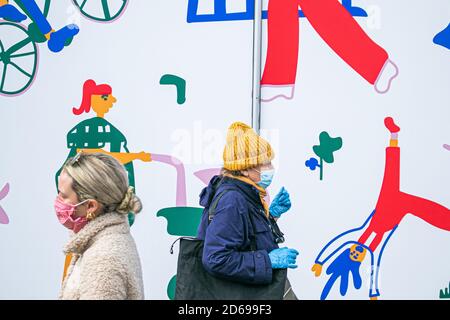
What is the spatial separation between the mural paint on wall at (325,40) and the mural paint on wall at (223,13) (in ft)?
0.11

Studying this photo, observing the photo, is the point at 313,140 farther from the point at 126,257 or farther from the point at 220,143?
the point at 126,257

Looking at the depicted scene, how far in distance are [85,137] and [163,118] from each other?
527mm

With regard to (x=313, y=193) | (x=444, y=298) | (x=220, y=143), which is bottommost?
(x=444, y=298)

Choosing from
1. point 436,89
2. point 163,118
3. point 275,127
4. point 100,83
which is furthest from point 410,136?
point 100,83

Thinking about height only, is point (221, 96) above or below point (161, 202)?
above

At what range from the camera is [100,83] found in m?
3.91

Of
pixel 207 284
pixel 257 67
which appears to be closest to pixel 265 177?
pixel 207 284

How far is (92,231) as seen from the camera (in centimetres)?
215

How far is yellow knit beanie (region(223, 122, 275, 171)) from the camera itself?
2.65m

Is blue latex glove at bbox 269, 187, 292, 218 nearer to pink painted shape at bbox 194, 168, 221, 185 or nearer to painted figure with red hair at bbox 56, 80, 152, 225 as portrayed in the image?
pink painted shape at bbox 194, 168, 221, 185

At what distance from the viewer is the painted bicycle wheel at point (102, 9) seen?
387cm

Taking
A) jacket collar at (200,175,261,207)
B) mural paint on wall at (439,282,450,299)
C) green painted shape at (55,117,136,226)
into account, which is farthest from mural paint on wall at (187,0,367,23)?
mural paint on wall at (439,282,450,299)

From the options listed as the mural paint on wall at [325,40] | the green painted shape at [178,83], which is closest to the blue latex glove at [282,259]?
the mural paint on wall at [325,40]

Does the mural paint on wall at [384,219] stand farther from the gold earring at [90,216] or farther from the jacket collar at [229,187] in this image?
the gold earring at [90,216]
